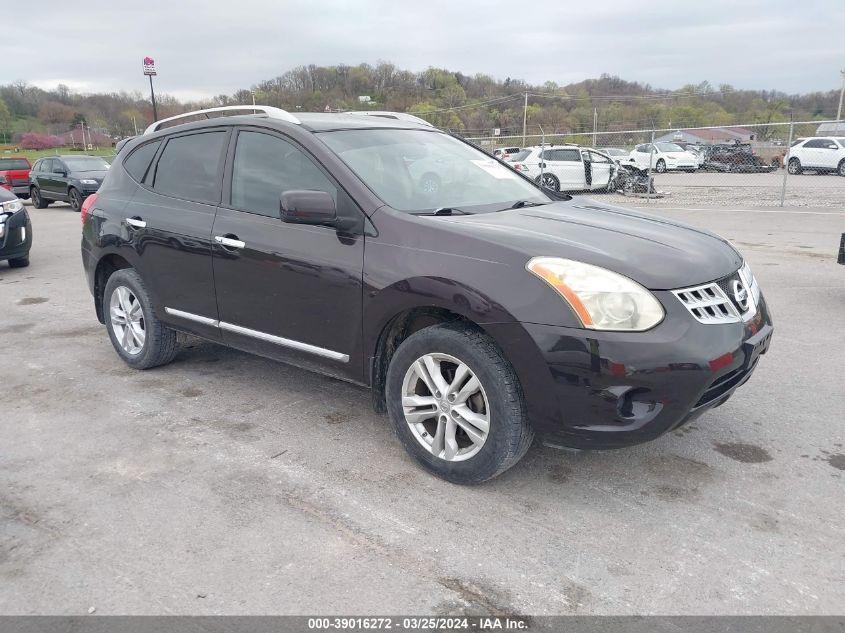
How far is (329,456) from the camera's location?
140 inches

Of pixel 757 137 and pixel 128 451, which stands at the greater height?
pixel 757 137

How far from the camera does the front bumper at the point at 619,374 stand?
2725mm

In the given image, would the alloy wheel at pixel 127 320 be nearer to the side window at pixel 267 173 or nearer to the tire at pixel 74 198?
the side window at pixel 267 173

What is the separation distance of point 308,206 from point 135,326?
2.29 m

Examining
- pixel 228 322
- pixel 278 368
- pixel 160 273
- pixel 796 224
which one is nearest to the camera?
pixel 228 322

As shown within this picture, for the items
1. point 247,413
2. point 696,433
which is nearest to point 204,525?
point 247,413

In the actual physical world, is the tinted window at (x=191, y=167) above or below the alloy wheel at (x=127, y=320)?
above

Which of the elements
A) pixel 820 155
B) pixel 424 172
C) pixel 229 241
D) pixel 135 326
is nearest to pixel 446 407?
pixel 424 172

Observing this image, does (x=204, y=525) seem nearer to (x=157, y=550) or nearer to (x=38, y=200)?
(x=157, y=550)

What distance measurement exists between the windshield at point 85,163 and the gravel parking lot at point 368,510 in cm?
1694

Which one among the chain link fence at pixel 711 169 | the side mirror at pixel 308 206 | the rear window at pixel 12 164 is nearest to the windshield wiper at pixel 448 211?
the side mirror at pixel 308 206

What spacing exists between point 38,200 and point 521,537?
73.0 ft

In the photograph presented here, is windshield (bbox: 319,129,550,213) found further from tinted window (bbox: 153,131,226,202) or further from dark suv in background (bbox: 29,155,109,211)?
dark suv in background (bbox: 29,155,109,211)

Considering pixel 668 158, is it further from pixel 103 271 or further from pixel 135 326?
pixel 135 326
